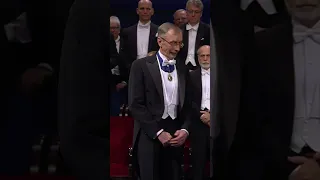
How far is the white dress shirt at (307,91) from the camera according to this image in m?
2.19

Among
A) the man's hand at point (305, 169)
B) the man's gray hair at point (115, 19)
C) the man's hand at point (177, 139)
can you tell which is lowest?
the man's hand at point (305, 169)

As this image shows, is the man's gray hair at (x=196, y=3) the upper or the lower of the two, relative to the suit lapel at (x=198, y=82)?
upper

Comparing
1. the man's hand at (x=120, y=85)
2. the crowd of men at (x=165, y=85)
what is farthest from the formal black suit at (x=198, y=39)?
the man's hand at (x=120, y=85)

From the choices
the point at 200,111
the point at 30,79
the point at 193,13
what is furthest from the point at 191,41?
the point at 30,79

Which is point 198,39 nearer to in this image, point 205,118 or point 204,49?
point 204,49

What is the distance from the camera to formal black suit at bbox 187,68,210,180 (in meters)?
2.19

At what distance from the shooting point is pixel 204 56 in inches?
86.0

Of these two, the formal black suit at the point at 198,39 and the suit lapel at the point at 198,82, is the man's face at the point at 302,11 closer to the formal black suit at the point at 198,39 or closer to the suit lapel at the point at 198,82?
the formal black suit at the point at 198,39

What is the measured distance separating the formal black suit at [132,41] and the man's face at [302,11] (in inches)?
27.4

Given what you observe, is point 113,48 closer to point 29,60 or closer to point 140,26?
point 140,26

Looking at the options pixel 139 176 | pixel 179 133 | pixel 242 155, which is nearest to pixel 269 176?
pixel 242 155

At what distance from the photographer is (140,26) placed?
7.14 ft

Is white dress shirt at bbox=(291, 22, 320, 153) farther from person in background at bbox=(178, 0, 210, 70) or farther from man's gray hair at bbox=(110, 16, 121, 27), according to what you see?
man's gray hair at bbox=(110, 16, 121, 27)

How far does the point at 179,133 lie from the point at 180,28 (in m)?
0.53
